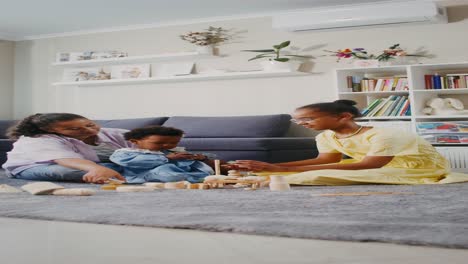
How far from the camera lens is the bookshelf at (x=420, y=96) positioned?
375 cm

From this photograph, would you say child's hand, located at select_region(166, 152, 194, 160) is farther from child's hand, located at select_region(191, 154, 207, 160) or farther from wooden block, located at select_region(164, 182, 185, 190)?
wooden block, located at select_region(164, 182, 185, 190)

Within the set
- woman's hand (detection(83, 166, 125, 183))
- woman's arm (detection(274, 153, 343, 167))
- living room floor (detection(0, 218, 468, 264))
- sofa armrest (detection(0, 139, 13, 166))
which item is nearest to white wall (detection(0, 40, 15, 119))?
sofa armrest (detection(0, 139, 13, 166))

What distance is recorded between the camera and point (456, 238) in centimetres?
89

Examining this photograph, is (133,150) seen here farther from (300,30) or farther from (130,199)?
(300,30)

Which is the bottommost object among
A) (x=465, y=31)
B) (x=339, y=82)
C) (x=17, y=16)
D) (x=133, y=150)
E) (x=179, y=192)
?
(x=179, y=192)

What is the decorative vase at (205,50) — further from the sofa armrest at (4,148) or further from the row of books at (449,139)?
the row of books at (449,139)

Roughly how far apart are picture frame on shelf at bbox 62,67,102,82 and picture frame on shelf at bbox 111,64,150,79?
0.60 feet

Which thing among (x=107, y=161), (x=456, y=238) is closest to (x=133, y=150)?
(x=107, y=161)

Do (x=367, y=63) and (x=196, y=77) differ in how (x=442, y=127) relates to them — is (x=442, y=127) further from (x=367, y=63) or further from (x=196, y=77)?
(x=196, y=77)

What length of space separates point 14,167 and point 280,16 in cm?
298

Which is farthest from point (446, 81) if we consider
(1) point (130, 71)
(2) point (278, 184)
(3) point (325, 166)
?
(1) point (130, 71)

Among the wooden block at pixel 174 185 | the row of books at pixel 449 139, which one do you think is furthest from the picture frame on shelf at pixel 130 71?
the wooden block at pixel 174 185

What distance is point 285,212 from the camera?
1282 millimetres

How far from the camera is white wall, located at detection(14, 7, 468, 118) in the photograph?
4262 millimetres
